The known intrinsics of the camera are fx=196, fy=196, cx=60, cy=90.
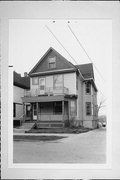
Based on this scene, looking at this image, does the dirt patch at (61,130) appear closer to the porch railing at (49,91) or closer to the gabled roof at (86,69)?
the porch railing at (49,91)

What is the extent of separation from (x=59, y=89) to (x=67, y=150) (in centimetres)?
78

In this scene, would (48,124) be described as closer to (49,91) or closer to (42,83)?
(49,91)

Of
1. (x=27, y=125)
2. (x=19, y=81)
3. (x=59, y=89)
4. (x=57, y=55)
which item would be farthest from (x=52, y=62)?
(x=27, y=125)

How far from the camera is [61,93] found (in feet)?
8.50

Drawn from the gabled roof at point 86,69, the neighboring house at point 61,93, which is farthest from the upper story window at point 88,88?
the gabled roof at point 86,69

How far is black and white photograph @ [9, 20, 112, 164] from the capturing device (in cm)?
228

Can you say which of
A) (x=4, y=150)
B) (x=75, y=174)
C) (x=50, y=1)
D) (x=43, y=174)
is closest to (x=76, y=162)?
(x=75, y=174)

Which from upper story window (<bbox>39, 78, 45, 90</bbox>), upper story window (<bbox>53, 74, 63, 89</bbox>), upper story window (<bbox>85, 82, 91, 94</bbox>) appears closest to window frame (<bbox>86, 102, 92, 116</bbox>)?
upper story window (<bbox>85, 82, 91, 94</bbox>)

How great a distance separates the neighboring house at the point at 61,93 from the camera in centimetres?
249

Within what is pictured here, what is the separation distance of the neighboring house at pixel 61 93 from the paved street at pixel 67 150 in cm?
18

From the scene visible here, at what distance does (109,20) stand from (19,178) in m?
1.91

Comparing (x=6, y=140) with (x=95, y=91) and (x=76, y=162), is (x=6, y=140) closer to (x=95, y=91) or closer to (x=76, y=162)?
(x=76, y=162)

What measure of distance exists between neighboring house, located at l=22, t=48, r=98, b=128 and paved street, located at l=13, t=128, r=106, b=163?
7.0 inches

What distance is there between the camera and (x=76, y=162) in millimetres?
2170
